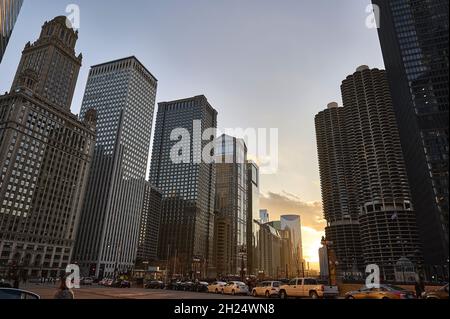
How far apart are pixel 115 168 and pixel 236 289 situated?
486 ft

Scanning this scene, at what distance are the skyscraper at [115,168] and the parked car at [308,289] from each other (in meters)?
148

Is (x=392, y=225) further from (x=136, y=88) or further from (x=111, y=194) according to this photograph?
(x=136, y=88)

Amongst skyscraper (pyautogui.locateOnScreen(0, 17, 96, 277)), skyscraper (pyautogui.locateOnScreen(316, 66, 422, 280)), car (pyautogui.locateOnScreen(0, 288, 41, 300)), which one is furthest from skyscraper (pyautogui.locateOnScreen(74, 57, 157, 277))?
car (pyautogui.locateOnScreen(0, 288, 41, 300))

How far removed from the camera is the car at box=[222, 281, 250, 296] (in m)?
35.7

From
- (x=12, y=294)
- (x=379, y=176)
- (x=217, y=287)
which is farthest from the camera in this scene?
(x=379, y=176)

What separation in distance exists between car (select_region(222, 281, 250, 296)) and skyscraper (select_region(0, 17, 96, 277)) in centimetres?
9591

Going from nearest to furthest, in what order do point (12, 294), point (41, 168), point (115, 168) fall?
point (12, 294) → point (41, 168) → point (115, 168)

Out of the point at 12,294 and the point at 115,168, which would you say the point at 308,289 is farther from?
the point at 115,168

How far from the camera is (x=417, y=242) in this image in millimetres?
166250

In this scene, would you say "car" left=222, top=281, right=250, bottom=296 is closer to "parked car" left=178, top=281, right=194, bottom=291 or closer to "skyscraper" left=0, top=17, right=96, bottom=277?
"parked car" left=178, top=281, right=194, bottom=291

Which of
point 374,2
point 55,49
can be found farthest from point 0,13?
point 55,49

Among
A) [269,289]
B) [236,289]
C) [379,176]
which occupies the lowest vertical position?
[236,289]

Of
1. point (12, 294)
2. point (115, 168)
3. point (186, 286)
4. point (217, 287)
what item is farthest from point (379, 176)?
point (12, 294)

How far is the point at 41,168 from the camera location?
127 m
